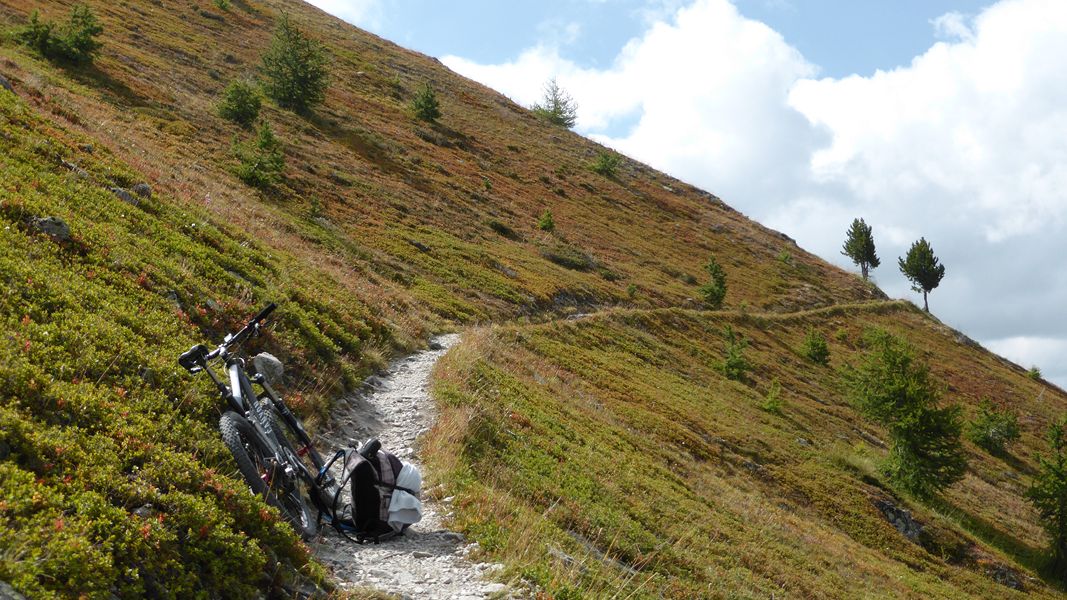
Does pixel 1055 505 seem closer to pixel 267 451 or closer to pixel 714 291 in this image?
pixel 714 291

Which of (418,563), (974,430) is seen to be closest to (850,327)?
(974,430)

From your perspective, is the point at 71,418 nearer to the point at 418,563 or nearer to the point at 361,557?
the point at 361,557

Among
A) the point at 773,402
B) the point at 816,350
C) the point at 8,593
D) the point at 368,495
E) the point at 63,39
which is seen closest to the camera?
the point at 8,593

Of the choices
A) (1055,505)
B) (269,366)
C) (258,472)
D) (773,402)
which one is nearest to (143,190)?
(269,366)

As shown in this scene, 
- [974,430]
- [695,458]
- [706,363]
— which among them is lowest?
[695,458]

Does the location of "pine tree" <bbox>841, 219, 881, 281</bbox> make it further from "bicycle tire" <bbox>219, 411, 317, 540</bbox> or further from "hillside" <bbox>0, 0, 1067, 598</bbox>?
"bicycle tire" <bbox>219, 411, 317, 540</bbox>

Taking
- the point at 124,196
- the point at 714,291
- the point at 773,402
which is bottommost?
the point at 124,196

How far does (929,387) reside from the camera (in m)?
41.1

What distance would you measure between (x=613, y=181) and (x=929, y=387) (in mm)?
49529

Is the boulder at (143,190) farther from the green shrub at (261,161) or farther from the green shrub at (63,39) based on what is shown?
the green shrub at (63,39)

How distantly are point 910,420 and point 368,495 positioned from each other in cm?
3856

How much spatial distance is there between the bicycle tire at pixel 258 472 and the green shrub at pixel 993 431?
61588mm

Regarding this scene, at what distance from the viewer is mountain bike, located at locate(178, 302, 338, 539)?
7263 mm

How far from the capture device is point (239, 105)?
44.3 m
